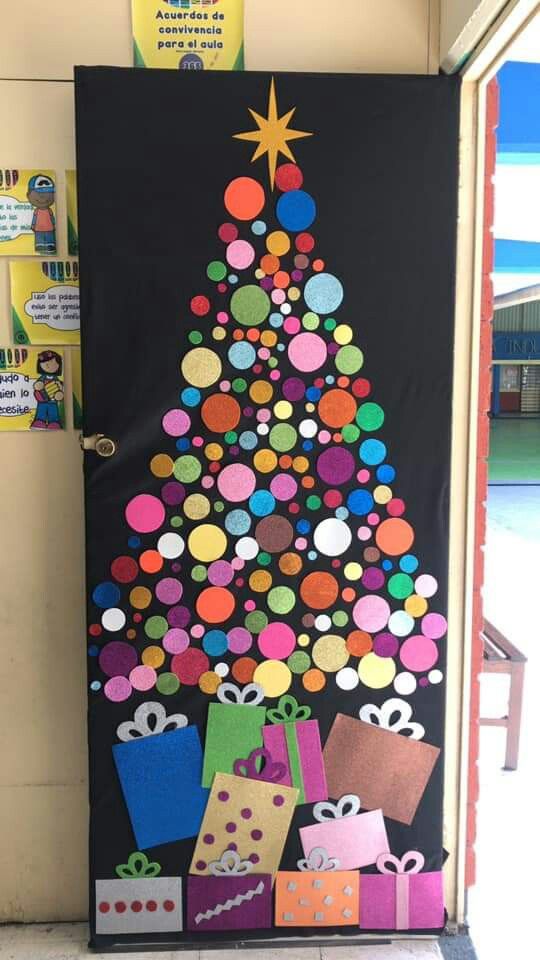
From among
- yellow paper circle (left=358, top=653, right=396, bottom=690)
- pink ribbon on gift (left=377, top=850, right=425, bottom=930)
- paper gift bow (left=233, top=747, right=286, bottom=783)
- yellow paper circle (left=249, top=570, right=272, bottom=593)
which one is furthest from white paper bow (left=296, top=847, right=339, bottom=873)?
yellow paper circle (left=249, top=570, right=272, bottom=593)

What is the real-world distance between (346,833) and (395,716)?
1.07ft

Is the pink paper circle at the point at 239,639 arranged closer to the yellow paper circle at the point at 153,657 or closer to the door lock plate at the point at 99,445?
the yellow paper circle at the point at 153,657

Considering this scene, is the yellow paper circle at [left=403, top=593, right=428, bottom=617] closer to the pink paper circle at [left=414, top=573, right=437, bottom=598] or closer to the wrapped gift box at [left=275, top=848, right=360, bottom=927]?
Result: the pink paper circle at [left=414, top=573, right=437, bottom=598]

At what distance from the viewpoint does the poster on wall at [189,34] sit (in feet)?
6.52

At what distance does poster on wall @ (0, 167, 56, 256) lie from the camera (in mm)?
2041

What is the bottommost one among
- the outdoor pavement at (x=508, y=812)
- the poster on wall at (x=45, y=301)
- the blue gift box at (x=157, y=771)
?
the outdoor pavement at (x=508, y=812)

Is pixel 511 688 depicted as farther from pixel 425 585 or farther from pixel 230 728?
pixel 230 728

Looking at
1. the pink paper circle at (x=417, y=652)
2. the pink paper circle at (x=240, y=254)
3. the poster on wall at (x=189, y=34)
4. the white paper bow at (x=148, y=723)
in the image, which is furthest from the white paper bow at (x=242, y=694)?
the poster on wall at (x=189, y=34)

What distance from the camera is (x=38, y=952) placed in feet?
6.93

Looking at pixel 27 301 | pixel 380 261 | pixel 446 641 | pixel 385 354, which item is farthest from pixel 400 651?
pixel 27 301

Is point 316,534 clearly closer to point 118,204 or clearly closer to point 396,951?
point 118,204

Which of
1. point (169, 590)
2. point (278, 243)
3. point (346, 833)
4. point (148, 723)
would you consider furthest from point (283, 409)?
point (346, 833)

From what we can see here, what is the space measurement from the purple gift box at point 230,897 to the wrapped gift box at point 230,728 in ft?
0.77

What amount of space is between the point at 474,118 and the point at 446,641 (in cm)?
133
